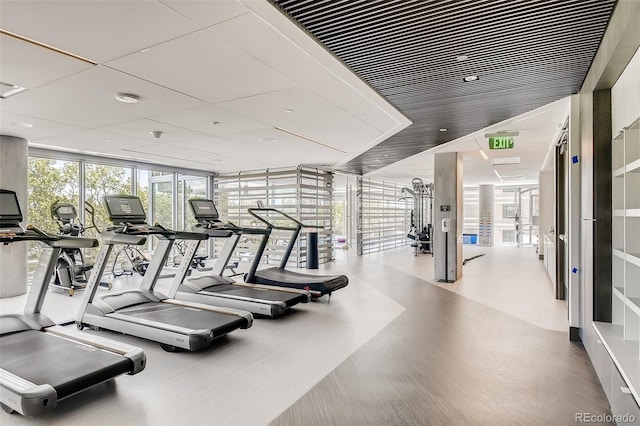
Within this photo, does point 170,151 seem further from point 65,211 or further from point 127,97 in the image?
point 127,97

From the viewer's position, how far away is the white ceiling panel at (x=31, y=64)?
287 centimetres

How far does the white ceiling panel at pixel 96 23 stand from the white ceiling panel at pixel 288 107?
58.6 inches

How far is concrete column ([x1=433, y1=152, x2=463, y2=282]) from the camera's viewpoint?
768 centimetres

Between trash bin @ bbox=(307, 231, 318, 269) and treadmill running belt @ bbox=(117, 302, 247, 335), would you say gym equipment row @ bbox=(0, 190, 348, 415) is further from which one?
trash bin @ bbox=(307, 231, 318, 269)

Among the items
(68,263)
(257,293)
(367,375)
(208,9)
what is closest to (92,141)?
(68,263)

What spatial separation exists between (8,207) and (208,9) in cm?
305

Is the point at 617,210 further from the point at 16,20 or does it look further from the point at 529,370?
the point at 16,20

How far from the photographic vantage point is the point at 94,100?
4.20m

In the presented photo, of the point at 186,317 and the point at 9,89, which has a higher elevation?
the point at 9,89

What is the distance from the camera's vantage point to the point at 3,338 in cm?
345

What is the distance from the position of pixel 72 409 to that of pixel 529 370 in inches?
149

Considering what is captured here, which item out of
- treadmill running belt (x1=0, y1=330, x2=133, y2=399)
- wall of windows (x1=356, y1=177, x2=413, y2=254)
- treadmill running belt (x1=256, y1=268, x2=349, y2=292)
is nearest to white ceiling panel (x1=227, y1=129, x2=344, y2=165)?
treadmill running belt (x1=256, y1=268, x2=349, y2=292)

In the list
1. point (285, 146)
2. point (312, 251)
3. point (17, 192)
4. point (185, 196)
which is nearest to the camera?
point (17, 192)

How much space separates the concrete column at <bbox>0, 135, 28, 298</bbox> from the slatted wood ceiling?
610 cm
